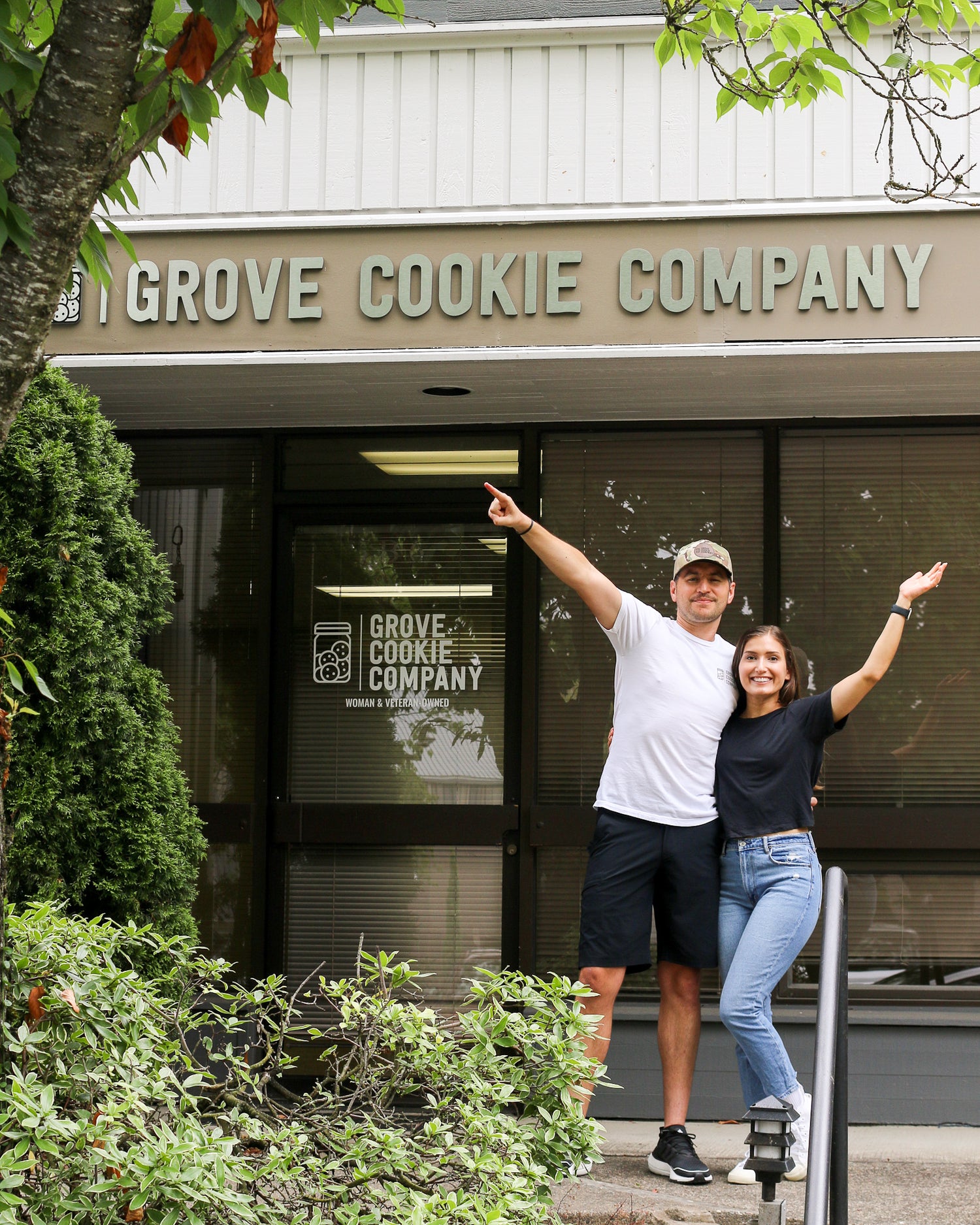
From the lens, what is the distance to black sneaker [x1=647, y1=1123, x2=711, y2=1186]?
444 cm

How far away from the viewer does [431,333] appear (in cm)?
529

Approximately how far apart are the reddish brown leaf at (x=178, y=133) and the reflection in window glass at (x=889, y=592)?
3824 millimetres

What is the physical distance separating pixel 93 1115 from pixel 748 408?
4.34 m

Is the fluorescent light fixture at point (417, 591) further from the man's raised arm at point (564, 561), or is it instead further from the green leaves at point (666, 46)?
the green leaves at point (666, 46)

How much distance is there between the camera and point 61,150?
2291 millimetres

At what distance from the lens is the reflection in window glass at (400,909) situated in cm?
600

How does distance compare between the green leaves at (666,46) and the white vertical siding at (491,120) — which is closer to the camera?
the green leaves at (666,46)

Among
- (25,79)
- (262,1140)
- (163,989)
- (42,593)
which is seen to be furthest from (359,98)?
(262,1140)

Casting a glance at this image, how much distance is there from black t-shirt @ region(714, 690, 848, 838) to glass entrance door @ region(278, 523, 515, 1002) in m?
1.83

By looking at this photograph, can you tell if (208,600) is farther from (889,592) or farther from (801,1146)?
(801,1146)

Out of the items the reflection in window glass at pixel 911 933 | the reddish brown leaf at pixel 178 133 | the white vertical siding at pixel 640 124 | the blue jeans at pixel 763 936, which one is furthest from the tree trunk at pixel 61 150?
the reflection in window glass at pixel 911 933

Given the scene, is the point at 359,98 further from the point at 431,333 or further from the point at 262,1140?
the point at 262,1140

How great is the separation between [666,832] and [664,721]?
0.39m

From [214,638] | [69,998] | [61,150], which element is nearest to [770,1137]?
[69,998]
